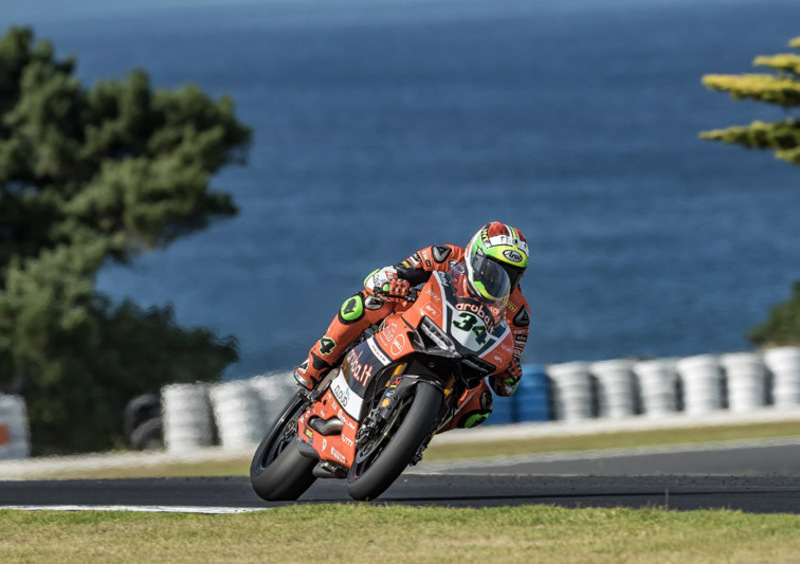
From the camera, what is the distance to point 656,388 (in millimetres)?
20281

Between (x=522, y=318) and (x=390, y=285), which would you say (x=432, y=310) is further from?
(x=522, y=318)

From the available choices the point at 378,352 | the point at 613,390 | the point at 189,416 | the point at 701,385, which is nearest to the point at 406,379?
the point at 378,352

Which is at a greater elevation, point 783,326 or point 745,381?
point 745,381

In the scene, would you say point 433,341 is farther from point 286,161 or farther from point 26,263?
point 286,161

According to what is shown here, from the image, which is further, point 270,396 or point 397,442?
point 270,396

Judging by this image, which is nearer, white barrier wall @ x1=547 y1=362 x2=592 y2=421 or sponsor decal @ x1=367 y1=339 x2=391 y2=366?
sponsor decal @ x1=367 y1=339 x2=391 y2=366

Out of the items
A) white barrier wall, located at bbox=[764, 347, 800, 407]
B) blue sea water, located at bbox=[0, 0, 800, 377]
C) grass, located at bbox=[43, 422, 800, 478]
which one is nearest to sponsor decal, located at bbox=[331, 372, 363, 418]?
grass, located at bbox=[43, 422, 800, 478]

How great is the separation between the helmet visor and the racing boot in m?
1.44

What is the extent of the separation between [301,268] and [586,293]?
19414 millimetres

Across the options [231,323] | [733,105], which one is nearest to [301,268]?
[231,323]

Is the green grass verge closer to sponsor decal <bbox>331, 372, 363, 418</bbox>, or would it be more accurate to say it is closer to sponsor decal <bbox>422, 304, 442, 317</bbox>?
sponsor decal <bbox>331, 372, 363, 418</bbox>

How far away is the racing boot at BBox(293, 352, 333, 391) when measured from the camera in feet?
32.1

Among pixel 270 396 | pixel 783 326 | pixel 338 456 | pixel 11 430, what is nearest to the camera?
pixel 338 456

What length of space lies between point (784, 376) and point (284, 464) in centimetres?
1234
